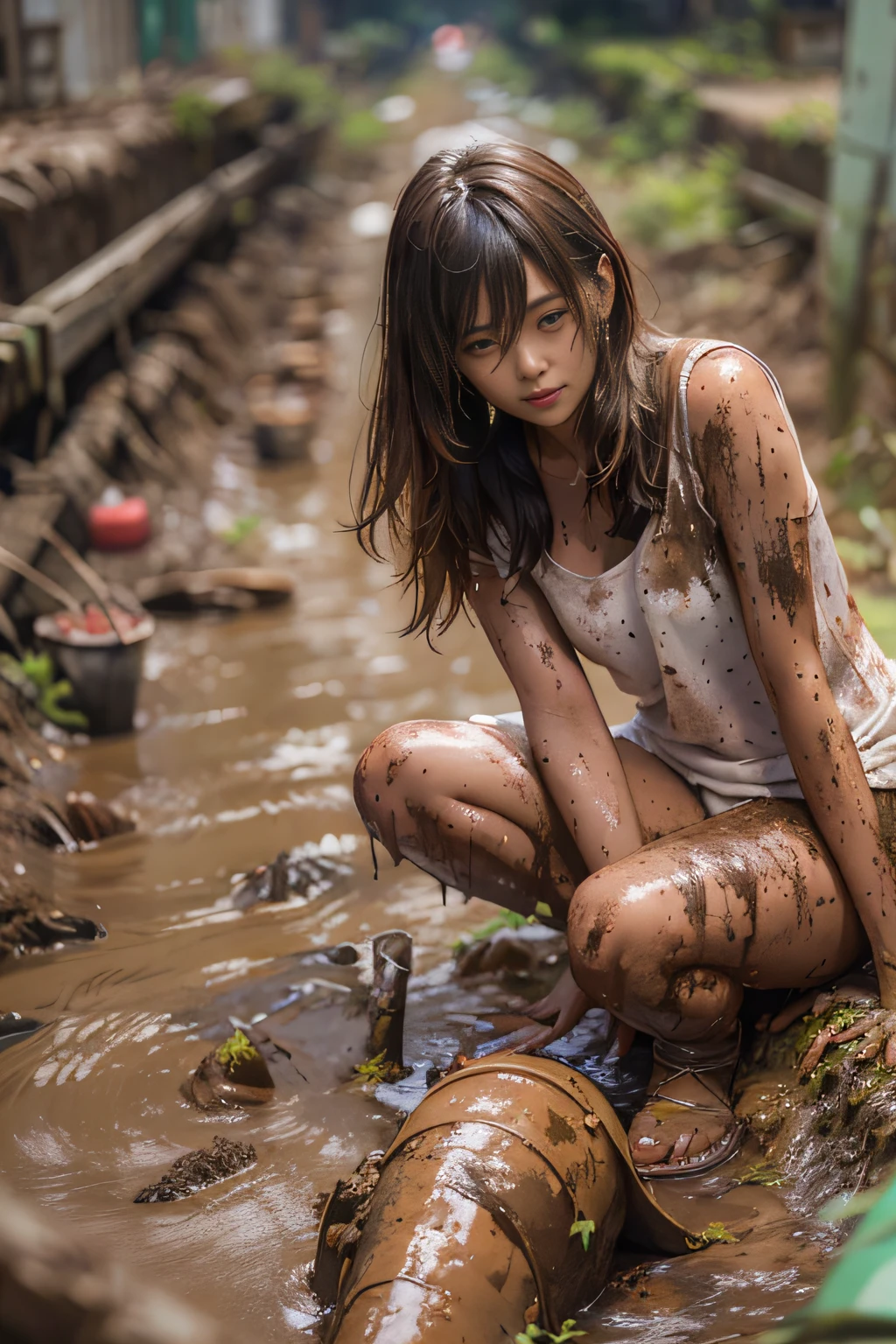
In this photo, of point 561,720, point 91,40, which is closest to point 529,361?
point 561,720

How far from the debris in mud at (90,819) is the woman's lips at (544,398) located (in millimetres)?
2252

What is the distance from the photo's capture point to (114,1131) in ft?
8.86

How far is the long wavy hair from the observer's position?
2.31 meters

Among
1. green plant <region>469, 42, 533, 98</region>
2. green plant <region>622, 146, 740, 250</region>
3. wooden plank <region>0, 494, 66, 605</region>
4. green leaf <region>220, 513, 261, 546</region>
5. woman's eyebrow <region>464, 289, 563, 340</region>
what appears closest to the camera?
woman's eyebrow <region>464, 289, 563, 340</region>

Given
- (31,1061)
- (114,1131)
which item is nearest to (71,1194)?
(114,1131)

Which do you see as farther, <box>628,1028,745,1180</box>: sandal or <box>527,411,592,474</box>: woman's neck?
<box>527,411,592,474</box>: woman's neck

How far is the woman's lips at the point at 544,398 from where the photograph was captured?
2.42 m

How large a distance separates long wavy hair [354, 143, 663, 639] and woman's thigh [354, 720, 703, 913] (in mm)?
310

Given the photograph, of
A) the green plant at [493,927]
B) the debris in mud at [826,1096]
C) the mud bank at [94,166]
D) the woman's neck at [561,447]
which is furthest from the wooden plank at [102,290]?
the debris in mud at [826,1096]

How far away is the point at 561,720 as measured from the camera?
2779 millimetres

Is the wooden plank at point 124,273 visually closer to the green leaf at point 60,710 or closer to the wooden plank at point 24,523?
the wooden plank at point 24,523

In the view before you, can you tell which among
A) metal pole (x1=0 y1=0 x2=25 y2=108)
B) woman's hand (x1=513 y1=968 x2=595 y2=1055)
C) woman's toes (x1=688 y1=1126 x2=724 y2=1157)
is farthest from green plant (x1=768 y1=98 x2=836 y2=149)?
woman's toes (x1=688 y1=1126 x2=724 y2=1157)

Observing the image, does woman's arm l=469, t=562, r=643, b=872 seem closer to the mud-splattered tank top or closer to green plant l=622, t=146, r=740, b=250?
the mud-splattered tank top

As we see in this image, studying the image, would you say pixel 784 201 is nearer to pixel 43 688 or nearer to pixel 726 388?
pixel 43 688
